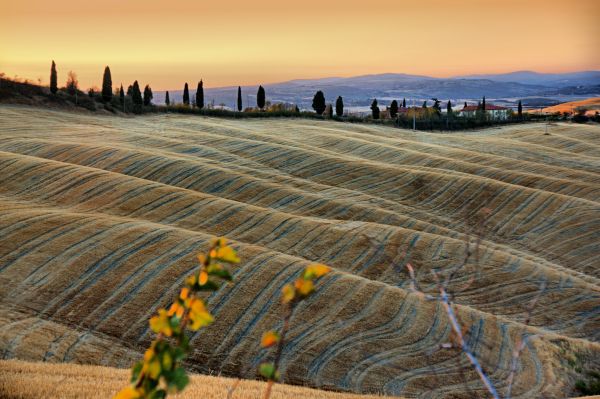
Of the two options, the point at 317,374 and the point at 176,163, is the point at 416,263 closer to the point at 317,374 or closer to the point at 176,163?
the point at 317,374

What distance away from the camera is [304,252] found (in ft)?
111

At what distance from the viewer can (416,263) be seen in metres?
33.5

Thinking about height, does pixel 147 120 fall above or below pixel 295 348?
above

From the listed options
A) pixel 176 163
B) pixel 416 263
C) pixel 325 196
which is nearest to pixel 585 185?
pixel 325 196

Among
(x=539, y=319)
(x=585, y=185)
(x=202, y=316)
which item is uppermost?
(x=202, y=316)

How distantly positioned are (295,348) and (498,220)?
25.6m

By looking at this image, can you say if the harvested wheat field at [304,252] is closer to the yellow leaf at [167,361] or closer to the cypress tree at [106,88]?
the yellow leaf at [167,361]

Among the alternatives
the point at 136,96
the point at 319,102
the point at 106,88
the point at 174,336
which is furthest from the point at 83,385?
the point at 319,102

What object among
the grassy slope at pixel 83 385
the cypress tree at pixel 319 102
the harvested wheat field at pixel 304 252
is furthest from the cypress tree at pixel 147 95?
the grassy slope at pixel 83 385

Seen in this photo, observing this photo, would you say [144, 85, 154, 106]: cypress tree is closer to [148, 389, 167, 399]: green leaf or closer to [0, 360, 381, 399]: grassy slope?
[0, 360, 381, 399]: grassy slope

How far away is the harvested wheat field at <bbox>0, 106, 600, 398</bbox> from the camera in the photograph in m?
23.0

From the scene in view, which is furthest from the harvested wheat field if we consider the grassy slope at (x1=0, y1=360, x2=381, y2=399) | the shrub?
the shrub

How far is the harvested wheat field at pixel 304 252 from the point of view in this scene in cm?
2297

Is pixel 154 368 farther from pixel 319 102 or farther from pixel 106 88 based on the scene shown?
pixel 319 102
